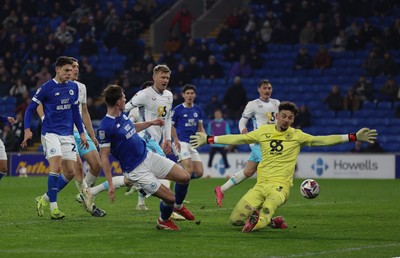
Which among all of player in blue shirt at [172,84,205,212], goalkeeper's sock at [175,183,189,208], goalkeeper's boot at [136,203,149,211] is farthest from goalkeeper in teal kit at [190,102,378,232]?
player in blue shirt at [172,84,205,212]

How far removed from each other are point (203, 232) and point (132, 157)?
1.32 metres

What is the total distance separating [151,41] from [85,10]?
9.35 feet

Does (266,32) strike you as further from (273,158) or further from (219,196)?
(273,158)

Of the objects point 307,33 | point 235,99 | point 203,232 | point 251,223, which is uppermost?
point 307,33

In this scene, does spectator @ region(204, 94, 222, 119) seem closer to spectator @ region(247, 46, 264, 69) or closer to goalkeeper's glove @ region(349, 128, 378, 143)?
spectator @ region(247, 46, 264, 69)

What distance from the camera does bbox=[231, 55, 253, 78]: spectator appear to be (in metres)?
32.8

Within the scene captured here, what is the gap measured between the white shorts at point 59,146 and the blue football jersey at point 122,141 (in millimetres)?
1761

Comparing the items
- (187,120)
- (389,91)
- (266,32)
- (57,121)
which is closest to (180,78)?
(266,32)

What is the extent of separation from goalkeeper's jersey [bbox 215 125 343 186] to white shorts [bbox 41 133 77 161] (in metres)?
2.66

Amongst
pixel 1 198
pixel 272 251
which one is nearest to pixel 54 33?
pixel 1 198

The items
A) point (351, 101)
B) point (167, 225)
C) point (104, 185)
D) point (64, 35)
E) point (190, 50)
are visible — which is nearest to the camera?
point (167, 225)

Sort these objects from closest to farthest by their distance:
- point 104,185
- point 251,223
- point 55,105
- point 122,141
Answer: point 251,223 < point 122,141 < point 55,105 < point 104,185

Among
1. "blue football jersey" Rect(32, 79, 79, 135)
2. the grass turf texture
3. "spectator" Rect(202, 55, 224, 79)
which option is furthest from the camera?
"spectator" Rect(202, 55, 224, 79)

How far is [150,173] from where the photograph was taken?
12453 mm
